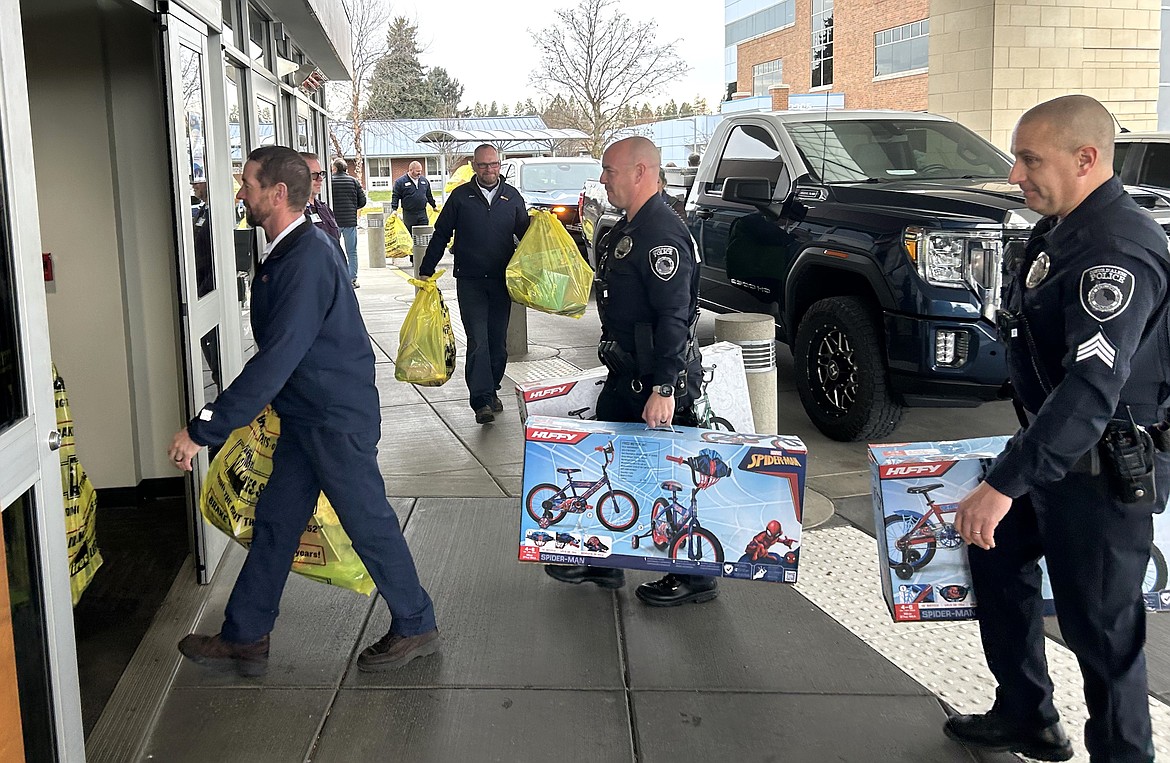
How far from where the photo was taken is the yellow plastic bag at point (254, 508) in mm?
3852

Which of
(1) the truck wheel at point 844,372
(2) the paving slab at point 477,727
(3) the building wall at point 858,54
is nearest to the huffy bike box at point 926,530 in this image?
(2) the paving slab at point 477,727

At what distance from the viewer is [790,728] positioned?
136 inches

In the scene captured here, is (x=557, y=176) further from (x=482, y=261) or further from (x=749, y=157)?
(x=482, y=261)

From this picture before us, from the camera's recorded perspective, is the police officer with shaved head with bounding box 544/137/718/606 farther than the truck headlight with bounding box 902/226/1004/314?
No

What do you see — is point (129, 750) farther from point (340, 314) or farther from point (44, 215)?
point (44, 215)

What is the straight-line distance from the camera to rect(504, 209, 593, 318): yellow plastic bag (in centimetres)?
773

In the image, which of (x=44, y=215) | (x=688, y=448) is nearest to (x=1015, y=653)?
(x=688, y=448)

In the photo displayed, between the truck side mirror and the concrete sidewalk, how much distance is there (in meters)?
3.30

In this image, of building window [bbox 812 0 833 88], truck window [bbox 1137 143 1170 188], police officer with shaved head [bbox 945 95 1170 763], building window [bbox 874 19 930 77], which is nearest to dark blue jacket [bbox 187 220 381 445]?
police officer with shaved head [bbox 945 95 1170 763]

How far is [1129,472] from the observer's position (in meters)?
2.65

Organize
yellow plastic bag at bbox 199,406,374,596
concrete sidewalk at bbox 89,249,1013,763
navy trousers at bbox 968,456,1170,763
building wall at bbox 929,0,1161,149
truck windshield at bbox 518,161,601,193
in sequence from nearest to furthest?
navy trousers at bbox 968,456,1170,763 → concrete sidewalk at bbox 89,249,1013,763 → yellow plastic bag at bbox 199,406,374,596 → building wall at bbox 929,0,1161,149 → truck windshield at bbox 518,161,601,193

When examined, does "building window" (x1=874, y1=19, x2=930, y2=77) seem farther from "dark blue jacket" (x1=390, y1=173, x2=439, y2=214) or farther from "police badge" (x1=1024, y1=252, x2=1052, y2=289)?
"police badge" (x1=1024, y1=252, x2=1052, y2=289)

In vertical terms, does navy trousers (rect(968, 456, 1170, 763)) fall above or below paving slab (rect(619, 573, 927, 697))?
above

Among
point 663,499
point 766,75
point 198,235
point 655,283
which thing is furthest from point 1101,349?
point 766,75
